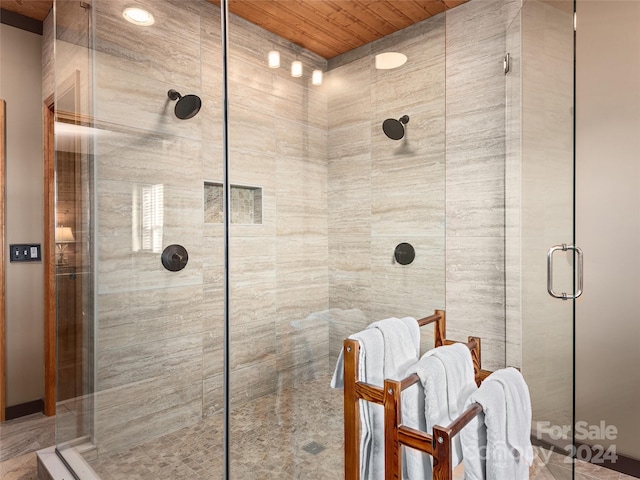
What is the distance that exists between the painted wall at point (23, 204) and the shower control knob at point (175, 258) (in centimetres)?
200

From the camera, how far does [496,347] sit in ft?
5.54

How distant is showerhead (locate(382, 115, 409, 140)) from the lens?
121 cm

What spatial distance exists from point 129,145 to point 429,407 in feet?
4.07

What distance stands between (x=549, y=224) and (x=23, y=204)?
3084 millimetres

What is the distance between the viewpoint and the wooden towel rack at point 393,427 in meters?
0.82

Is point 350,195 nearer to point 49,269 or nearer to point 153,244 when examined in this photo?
point 153,244

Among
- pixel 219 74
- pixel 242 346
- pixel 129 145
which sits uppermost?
pixel 219 74

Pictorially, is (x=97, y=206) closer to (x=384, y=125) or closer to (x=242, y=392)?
(x=242, y=392)

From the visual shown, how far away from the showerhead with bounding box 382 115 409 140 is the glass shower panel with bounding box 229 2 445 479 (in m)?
0.03

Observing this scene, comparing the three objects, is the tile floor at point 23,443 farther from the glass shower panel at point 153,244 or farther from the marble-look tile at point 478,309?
the marble-look tile at point 478,309

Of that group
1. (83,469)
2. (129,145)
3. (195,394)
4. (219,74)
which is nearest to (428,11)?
(219,74)

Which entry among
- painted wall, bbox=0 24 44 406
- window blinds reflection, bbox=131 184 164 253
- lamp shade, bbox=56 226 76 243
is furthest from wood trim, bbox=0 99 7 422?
window blinds reflection, bbox=131 184 164 253

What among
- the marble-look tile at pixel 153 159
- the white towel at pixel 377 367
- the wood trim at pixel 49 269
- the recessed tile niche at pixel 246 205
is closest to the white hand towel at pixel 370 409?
the white towel at pixel 377 367

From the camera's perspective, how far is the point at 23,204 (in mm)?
2609
